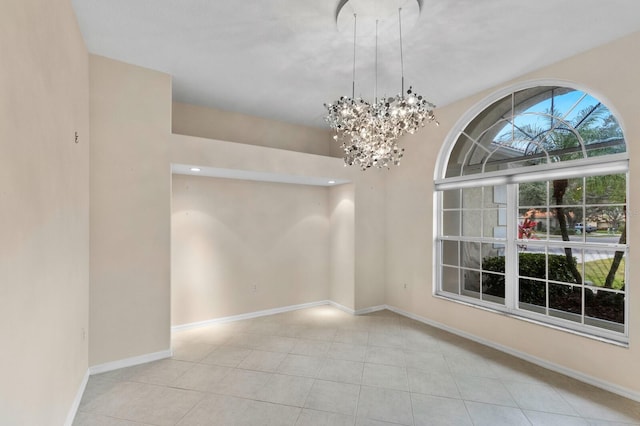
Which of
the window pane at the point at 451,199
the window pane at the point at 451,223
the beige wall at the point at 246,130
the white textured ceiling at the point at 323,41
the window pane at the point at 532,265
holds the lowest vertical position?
the window pane at the point at 532,265

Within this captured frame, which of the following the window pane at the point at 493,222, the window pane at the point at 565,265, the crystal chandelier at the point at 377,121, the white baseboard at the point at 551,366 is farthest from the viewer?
the window pane at the point at 493,222

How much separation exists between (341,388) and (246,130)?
12.6ft

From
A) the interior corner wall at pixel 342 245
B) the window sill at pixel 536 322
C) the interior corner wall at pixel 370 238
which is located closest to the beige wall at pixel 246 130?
the interior corner wall at pixel 342 245

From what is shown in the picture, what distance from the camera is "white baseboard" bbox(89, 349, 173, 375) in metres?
2.92

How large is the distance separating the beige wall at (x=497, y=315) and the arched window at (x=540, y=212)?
0.49 feet

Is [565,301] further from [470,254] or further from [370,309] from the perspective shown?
[370,309]

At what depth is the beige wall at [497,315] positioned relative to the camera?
2602 mm

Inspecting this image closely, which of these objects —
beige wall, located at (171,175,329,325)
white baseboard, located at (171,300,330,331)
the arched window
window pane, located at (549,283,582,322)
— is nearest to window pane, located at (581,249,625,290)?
the arched window

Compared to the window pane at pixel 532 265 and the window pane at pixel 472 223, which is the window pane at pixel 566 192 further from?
the window pane at pixel 472 223

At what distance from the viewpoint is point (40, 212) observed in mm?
1666

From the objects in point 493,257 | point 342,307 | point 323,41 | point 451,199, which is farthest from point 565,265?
point 323,41

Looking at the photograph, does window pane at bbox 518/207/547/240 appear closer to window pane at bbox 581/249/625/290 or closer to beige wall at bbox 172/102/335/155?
window pane at bbox 581/249/625/290

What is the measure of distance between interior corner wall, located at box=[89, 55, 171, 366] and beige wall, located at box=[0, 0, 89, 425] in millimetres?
394

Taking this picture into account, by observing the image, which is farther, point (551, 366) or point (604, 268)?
point (551, 366)
